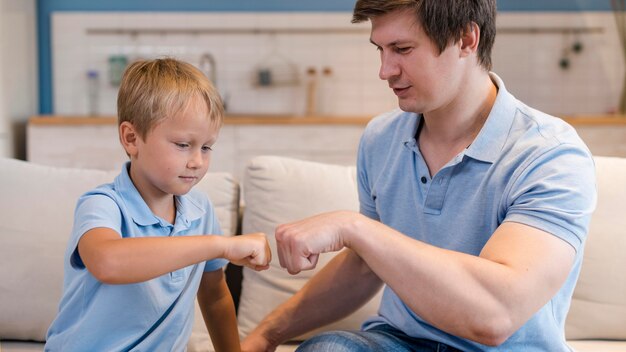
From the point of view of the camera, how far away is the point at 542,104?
5.55 metres

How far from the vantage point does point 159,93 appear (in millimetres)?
1424

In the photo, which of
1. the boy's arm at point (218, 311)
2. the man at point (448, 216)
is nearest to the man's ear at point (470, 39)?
the man at point (448, 216)

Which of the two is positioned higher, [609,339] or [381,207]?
[381,207]

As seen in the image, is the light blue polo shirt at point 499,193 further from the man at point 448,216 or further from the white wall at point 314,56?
the white wall at point 314,56

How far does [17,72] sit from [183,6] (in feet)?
4.01

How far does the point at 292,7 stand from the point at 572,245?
14.5 ft

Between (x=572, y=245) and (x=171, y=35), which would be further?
→ (x=171, y=35)

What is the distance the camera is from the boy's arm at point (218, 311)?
5.49 ft

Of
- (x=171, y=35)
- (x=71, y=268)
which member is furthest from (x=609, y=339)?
(x=171, y=35)

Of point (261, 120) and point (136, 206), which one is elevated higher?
point (136, 206)

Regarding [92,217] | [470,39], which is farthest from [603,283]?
[92,217]

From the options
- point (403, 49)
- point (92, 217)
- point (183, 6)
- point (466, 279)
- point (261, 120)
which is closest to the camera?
point (466, 279)

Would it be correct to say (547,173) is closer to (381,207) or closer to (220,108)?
(381,207)

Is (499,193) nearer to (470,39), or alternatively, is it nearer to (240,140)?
(470,39)
